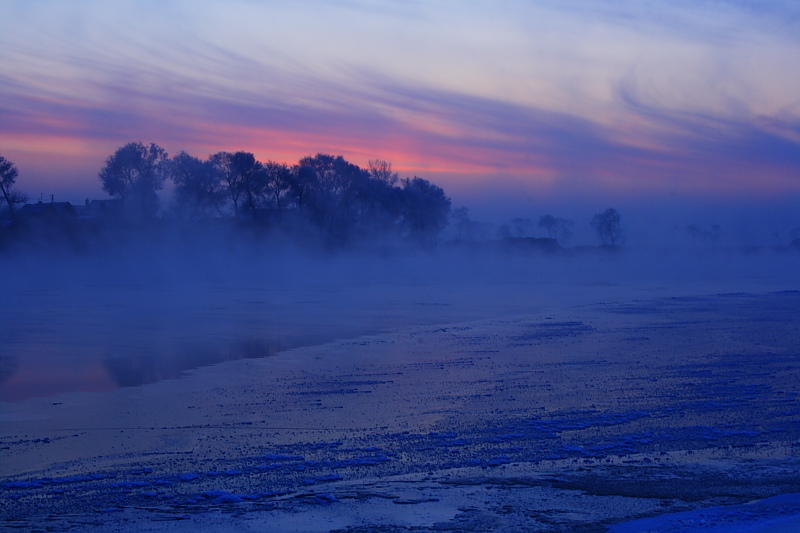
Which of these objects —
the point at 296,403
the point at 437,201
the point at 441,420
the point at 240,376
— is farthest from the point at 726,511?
the point at 437,201

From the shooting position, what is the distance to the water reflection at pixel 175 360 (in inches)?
431

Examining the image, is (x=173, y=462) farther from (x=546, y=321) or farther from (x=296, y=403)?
(x=546, y=321)

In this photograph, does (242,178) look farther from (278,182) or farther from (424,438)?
(424,438)

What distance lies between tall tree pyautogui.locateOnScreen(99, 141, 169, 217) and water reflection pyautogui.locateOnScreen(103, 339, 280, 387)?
45026mm

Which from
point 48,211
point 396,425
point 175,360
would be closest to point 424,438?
point 396,425

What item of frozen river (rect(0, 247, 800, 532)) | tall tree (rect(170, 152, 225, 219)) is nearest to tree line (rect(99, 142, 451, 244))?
tall tree (rect(170, 152, 225, 219))

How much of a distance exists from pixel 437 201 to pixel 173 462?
67.8 meters

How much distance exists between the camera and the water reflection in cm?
1095

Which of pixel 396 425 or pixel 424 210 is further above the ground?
pixel 424 210

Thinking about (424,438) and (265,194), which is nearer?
(424,438)

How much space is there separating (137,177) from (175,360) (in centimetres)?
4797

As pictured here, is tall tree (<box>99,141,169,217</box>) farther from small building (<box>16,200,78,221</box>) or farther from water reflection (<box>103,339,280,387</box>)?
water reflection (<box>103,339,280,387</box>)

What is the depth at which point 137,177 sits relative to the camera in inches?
2245

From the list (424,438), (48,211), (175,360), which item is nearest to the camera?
(424,438)
